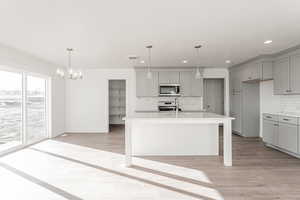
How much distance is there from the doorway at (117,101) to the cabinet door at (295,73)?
22.4ft

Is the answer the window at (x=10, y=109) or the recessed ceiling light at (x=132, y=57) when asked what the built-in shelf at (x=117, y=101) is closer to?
the recessed ceiling light at (x=132, y=57)

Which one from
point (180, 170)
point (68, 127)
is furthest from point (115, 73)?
point (180, 170)

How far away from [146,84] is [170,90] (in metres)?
0.84

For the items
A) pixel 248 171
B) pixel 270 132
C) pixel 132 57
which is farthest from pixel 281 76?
pixel 132 57

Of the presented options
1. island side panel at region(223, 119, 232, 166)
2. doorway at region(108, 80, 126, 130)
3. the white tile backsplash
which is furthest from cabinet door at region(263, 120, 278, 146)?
doorway at region(108, 80, 126, 130)

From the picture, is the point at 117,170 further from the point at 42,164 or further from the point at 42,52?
the point at 42,52

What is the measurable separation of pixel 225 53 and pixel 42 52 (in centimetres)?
441

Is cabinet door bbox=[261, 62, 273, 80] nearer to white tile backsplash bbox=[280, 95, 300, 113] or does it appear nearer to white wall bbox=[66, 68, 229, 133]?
white tile backsplash bbox=[280, 95, 300, 113]

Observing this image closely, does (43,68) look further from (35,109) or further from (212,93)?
(212,93)

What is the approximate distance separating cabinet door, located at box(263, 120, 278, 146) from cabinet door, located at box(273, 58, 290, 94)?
0.83m

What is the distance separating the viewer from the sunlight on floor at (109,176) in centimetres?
257

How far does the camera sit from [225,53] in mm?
4980

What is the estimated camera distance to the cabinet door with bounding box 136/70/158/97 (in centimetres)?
681

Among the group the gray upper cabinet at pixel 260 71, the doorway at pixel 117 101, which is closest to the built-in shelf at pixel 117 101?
the doorway at pixel 117 101
